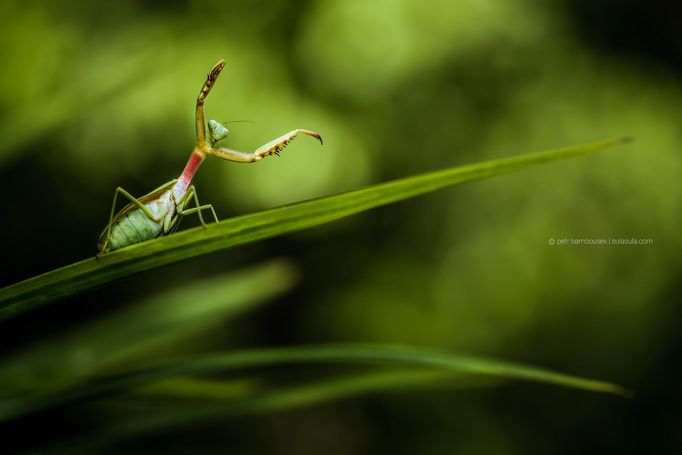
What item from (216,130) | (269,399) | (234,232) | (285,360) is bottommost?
(269,399)

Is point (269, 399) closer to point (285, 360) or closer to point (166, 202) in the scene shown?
point (285, 360)

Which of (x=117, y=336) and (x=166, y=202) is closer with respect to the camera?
(x=166, y=202)

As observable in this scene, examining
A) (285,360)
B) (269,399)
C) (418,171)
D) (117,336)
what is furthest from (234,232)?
(418,171)

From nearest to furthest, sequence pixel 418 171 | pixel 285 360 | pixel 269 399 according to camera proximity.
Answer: pixel 285 360
pixel 269 399
pixel 418 171

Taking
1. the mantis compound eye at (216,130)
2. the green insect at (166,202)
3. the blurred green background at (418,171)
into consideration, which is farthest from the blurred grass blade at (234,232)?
the blurred green background at (418,171)

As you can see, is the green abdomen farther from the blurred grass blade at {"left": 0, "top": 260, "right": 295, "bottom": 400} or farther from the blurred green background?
the blurred green background

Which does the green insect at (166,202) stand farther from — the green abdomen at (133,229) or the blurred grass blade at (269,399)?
the blurred grass blade at (269,399)
